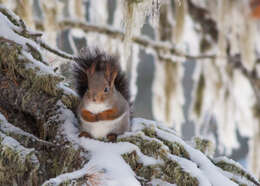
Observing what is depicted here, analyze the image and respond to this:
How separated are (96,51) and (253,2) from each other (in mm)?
1902

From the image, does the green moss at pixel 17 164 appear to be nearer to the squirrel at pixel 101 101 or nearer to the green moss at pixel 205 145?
the squirrel at pixel 101 101

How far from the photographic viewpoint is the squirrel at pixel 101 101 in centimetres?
109

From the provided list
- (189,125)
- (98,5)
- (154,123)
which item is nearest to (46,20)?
(98,5)

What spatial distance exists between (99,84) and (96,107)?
0.21 ft

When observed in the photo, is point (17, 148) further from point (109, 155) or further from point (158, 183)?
point (158, 183)

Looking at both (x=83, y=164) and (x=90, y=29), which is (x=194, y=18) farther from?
(x=83, y=164)

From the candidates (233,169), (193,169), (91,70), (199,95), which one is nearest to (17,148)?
(91,70)

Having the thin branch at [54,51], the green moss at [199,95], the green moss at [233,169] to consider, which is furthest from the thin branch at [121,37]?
the green moss at [233,169]

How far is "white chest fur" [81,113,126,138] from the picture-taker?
109 centimetres

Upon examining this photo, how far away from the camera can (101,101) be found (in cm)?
110

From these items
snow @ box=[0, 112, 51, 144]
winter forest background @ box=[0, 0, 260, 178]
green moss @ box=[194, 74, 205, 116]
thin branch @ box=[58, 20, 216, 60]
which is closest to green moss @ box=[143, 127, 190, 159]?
snow @ box=[0, 112, 51, 144]

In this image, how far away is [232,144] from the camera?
3.38m

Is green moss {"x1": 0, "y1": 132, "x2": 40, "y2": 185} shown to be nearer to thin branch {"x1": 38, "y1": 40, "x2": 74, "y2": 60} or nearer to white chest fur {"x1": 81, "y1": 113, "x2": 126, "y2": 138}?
white chest fur {"x1": 81, "y1": 113, "x2": 126, "y2": 138}

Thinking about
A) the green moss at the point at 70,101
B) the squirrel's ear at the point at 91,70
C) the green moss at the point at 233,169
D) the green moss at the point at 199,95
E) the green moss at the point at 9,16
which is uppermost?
the green moss at the point at 9,16
